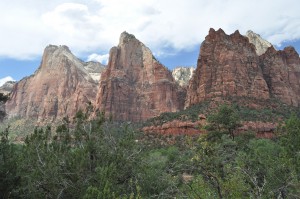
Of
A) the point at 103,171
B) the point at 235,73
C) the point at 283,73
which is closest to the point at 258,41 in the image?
the point at 283,73

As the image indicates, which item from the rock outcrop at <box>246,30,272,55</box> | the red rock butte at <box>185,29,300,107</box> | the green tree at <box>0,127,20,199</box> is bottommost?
the green tree at <box>0,127,20,199</box>

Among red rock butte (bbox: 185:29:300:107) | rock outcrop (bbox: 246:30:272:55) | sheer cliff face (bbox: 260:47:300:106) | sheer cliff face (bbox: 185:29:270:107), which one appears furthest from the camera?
rock outcrop (bbox: 246:30:272:55)

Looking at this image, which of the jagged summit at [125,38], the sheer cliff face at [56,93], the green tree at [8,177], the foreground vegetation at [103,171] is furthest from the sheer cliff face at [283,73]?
the green tree at [8,177]

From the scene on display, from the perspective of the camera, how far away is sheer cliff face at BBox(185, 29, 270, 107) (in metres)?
99.6

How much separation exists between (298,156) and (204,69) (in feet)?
302

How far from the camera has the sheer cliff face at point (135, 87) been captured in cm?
15462

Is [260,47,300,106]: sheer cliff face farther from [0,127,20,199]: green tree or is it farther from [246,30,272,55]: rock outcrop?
[0,127,20,199]: green tree

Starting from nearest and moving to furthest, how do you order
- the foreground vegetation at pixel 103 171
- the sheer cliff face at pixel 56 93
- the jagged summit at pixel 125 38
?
the foreground vegetation at pixel 103 171
the jagged summit at pixel 125 38
the sheer cliff face at pixel 56 93

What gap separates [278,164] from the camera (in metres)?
19.8

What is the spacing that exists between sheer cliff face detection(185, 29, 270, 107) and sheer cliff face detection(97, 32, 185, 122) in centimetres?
4617

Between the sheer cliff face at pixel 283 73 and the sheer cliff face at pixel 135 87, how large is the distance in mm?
48530

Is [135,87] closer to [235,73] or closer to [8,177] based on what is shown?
[235,73]

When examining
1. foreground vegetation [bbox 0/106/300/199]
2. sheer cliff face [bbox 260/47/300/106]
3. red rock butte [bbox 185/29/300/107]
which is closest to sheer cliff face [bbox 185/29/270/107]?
red rock butte [bbox 185/29/300/107]

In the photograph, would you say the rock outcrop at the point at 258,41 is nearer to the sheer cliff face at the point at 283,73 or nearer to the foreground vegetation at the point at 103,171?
the sheer cliff face at the point at 283,73
